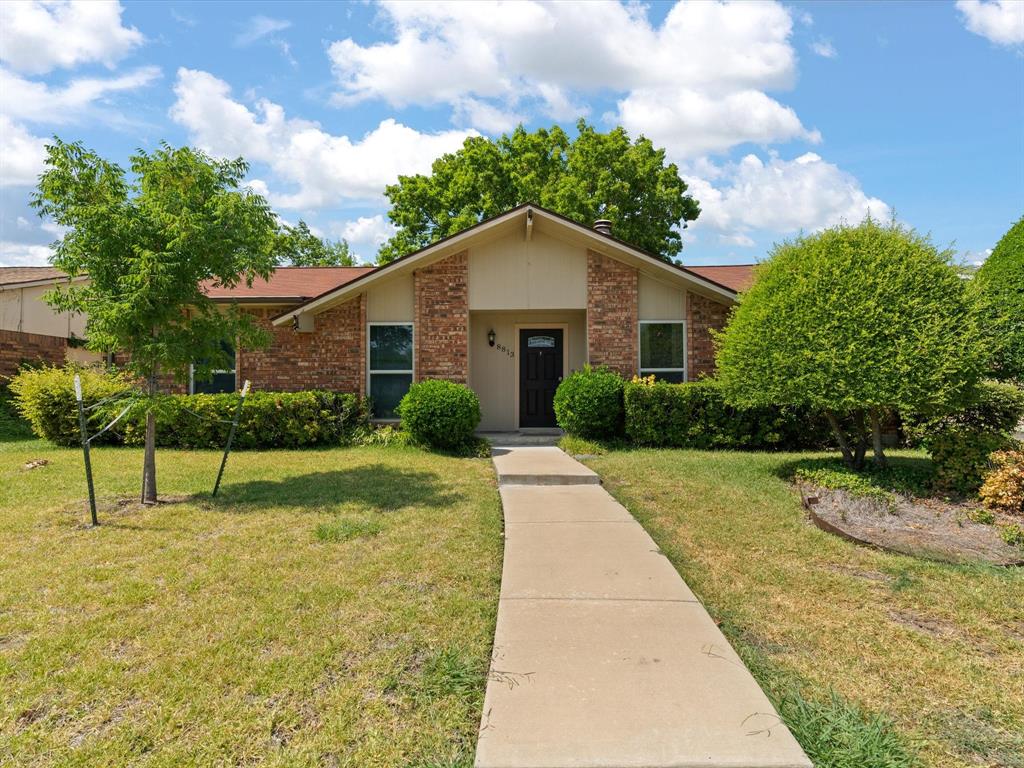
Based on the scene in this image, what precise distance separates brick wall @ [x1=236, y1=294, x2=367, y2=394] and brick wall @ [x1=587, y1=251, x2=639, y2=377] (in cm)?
455

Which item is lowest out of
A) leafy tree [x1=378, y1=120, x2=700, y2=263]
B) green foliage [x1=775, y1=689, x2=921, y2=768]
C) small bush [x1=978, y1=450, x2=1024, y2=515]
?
green foliage [x1=775, y1=689, x2=921, y2=768]

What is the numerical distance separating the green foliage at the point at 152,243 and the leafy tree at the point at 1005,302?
830 cm

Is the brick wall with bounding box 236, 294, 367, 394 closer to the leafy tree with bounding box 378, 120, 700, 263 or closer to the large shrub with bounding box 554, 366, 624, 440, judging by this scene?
the large shrub with bounding box 554, 366, 624, 440

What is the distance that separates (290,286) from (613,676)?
40.7 ft

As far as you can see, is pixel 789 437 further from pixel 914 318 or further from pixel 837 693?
pixel 837 693

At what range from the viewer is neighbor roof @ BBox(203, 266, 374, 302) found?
1203cm

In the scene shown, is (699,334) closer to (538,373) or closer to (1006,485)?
(538,373)

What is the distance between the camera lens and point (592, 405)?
401 inches

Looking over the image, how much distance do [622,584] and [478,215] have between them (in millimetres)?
24120

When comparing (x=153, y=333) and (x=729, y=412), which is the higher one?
(x=153, y=333)

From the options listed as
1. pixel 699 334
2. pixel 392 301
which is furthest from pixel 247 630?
pixel 699 334

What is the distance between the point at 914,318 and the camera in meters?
6.62

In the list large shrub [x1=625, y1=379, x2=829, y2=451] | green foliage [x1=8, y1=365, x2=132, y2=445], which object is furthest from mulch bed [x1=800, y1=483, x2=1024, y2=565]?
green foliage [x1=8, y1=365, x2=132, y2=445]

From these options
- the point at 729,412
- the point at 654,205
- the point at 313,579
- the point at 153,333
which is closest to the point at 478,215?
the point at 654,205
